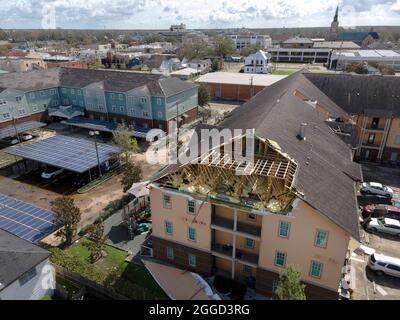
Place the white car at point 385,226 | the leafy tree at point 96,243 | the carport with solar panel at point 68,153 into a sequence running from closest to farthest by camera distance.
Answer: the leafy tree at point 96,243 → the white car at point 385,226 → the carport with solar panel at point 68,153

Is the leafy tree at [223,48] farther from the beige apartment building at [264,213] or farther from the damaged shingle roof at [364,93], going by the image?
the beige apartment building at [264,213]

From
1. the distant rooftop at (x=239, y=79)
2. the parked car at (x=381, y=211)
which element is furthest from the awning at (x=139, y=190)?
the distant rooftop at (x=239, y=79)

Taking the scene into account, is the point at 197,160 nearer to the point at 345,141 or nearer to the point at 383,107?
the point at 345,141

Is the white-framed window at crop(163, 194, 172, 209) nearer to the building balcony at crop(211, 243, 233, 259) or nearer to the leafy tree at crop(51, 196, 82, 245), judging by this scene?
the building balcony at crop(211, 243, 233, 259)

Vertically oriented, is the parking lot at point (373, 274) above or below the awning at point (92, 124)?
below

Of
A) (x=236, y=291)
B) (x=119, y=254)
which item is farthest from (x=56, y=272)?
(x=236, y=291)

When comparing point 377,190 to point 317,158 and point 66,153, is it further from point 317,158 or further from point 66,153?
point 66,153

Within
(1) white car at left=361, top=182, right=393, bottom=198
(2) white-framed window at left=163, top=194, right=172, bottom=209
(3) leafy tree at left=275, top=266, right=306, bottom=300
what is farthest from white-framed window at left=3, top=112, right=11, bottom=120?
(1) white car at left=361, top=182, right=393, bottom=198
